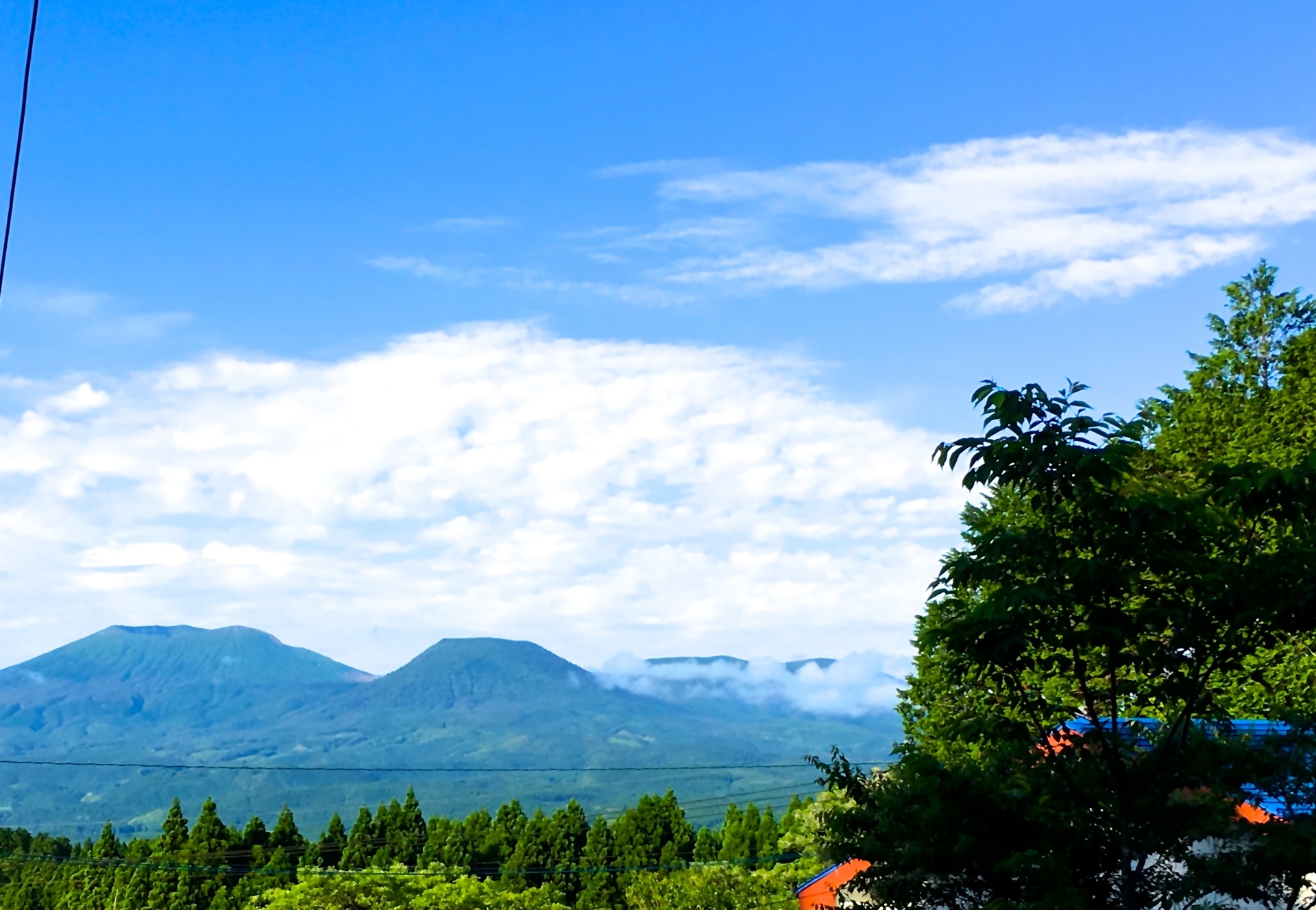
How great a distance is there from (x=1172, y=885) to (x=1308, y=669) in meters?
21.7

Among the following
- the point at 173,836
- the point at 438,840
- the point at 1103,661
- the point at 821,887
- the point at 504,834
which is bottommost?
the point at 438,840

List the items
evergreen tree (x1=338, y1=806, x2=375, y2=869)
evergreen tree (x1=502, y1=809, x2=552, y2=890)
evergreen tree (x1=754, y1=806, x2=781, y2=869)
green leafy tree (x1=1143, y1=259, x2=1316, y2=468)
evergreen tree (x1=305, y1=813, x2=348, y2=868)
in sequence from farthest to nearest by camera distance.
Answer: evergreen tree (x1=338, y1=806, x2=375, y2=869)
evergreen tree (x1=502, y1=809, x2=552, y2=890)
evergreen tree (x1=305, y1=813, x2=348, y2=868)
evergreen tree (x1=754, y1=806, x2=781, y2=869)
green leafy tree (x1=1143, y1=259, x2=1316, y2=468)

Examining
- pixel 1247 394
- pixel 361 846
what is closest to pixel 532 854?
pixel 361 846

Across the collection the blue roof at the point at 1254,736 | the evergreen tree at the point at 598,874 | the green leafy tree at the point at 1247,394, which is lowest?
the evergreen tree at the point at 598,874

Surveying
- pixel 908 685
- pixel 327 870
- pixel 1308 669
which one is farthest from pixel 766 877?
pixel 1308 669

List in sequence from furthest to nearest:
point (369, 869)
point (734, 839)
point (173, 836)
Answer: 1. point (173, 836)
2. point (734, 839)
3. point (369, 869)

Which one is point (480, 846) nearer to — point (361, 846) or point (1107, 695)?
point (361, 846)

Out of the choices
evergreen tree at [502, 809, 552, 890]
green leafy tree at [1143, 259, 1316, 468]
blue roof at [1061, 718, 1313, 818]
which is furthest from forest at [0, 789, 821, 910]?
blue roof at [1061, 718, 1313, 818]

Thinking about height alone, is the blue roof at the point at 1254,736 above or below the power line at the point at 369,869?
above

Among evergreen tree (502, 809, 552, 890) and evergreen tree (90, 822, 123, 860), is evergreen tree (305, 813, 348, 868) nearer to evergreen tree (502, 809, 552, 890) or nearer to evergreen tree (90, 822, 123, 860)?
evergreen tree (502, 809, 552, 890)

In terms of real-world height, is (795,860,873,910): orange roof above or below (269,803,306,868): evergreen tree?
above

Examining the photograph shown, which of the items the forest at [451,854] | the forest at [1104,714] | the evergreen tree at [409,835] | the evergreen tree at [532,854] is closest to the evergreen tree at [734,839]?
the forest at [451,854]

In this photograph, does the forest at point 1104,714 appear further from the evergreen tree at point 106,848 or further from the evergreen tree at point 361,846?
the evergreen tree at point 106,848

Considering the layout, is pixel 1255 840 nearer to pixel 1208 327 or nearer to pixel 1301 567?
pixel 1301 567
